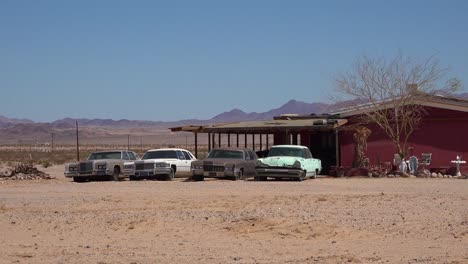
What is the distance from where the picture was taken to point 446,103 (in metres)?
34.5

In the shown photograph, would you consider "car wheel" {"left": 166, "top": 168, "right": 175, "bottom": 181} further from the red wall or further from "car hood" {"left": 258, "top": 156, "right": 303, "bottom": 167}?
the red wall

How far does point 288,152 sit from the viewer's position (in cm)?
2992

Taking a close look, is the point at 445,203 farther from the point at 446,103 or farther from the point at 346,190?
the point at 446,103

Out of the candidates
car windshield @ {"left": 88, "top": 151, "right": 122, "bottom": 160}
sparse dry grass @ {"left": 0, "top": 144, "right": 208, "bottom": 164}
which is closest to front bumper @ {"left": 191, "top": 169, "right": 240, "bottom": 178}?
car windshield @ {"left": 88, "top": 151, "right": 122, "bottom": 160}

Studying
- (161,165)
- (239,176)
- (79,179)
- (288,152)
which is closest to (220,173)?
(239,176)

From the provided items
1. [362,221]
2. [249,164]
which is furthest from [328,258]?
[249,164]

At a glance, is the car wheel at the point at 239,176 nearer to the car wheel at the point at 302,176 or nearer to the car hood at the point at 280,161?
the car hood at the point at 280,161

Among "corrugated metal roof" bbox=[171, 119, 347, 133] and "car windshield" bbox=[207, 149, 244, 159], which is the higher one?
"corrugated metal roof" bbox=[171, 119, 347, 133]

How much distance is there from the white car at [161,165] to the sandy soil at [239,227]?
7732 millimetres

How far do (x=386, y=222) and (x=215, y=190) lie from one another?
9570 mm

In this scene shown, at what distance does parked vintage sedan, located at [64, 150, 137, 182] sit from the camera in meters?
31.1

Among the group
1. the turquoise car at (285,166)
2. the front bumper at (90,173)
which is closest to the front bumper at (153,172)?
the front bumper at (90,173)

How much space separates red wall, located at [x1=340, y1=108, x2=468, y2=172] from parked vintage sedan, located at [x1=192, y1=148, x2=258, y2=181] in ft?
26.7

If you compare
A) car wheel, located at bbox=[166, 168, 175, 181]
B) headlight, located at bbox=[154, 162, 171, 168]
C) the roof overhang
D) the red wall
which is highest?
the roof overhang
